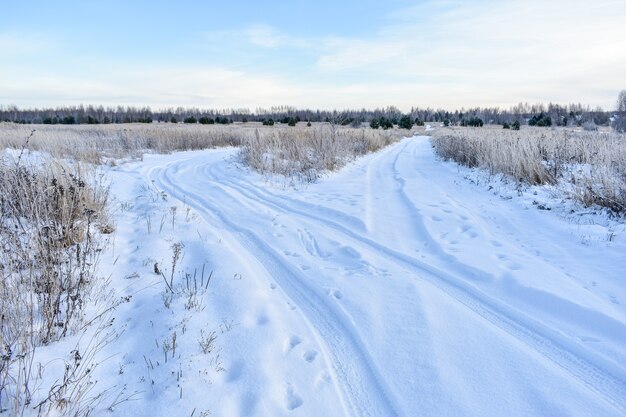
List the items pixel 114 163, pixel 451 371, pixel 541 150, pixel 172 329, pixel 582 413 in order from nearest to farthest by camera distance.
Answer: pixel 582 413 < pixel 451 371 < pixel 172 329 < pixel 541 150 < pixel 114 163

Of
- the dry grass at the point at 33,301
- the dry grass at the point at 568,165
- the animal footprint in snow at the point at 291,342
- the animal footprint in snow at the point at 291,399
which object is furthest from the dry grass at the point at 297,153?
the animal footprint in snow at the point at 291,399

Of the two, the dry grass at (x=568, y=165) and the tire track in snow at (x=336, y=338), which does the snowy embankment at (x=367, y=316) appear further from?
the dry grass at (x=568, y=165)

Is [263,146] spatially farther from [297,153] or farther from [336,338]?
[336,338]

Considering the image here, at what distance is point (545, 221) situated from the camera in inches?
244

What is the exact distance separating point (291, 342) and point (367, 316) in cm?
73

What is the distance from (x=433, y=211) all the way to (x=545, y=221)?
176 centimetres

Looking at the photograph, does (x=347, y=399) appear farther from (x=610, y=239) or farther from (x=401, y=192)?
(x=401, y=192)

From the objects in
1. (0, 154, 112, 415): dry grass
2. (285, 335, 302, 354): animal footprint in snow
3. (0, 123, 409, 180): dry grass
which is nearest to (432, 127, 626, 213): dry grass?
(0, 123, 409, 180): dry grass

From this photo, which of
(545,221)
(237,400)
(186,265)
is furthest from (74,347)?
(545,221)

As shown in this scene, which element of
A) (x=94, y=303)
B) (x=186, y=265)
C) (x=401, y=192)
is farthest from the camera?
(x=401, y=192)

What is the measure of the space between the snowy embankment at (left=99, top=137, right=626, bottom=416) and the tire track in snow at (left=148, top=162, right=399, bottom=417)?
0.5 inches

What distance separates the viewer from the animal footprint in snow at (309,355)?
2.71 m

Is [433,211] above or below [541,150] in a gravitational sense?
below

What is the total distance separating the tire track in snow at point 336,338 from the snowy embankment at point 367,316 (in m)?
0.01
